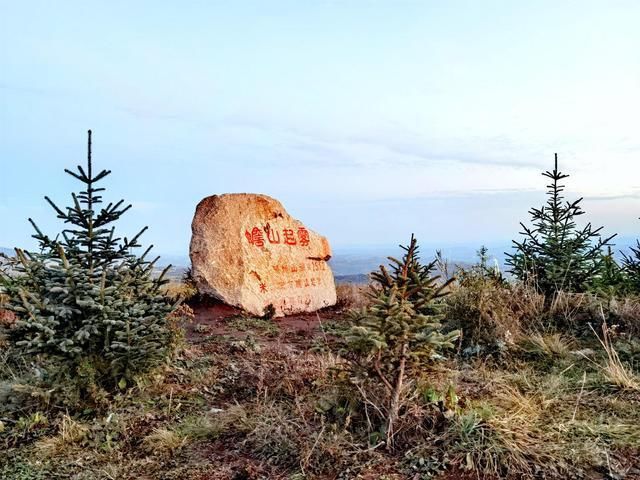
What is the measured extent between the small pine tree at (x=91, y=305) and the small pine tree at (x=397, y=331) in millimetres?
1769

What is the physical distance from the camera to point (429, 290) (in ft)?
12.2

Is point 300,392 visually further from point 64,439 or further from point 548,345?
point 548,345

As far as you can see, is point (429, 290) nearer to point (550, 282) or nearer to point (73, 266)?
point (73, 266)

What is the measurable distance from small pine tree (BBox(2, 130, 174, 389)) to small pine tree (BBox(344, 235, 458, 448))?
5.80 ft

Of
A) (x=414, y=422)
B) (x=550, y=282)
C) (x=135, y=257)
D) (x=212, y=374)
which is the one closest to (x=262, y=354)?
(x=212, y=374)

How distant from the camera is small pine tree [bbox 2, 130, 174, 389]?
4418 millimetres

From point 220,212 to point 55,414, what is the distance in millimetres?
5308

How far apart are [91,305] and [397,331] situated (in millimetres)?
2286

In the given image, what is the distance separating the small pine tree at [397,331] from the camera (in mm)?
3576

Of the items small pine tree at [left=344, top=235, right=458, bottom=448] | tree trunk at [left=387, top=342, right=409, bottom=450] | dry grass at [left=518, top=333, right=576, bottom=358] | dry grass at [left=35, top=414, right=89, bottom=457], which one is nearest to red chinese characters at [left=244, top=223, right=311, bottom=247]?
dry grass at [left=518, top=333, right=576, bottom=358]

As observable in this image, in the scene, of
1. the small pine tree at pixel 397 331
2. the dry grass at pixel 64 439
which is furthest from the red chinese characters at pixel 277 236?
the small pine tree at pixel 397 331

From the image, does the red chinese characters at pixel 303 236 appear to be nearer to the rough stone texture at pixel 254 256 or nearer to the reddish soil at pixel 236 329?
the rough stone texture at pixel 254 256

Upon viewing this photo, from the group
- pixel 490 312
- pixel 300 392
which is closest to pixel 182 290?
pixel 490 312

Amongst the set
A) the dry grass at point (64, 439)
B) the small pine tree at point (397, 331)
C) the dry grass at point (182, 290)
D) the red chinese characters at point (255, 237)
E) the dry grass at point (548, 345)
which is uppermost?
the red chinese characters at point (255, 237)
